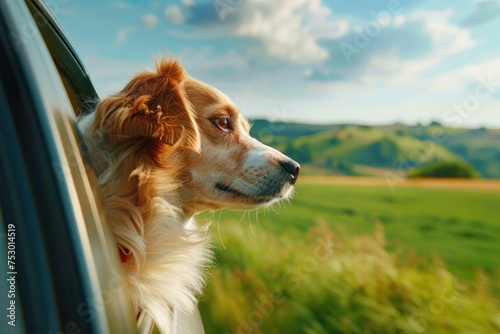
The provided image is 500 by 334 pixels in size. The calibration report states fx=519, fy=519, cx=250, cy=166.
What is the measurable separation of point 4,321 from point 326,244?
10.7ft

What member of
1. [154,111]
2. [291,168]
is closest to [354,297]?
[291,168]

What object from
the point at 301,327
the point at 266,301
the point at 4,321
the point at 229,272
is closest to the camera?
the point at 4,321

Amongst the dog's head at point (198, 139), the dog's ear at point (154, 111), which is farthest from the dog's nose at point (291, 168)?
the dog's ear at point (154, 111)

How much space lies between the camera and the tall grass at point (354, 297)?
302 centimetres

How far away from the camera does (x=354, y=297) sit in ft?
11.0

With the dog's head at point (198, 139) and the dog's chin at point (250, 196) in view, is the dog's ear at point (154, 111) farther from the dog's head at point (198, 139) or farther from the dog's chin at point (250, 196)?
the dog's chin at point (250, 196)

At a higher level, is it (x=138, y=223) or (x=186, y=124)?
(x=186, y=124)

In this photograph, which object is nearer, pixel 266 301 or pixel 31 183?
pixel 31 183

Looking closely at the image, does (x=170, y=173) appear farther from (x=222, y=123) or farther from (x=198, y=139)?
(x=222, y=123)

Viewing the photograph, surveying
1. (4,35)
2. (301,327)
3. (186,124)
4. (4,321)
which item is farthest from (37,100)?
(301,327)

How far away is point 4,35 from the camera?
97cm

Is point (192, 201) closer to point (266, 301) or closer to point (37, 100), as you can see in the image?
point (37, 100)

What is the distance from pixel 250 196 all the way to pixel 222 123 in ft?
1.19

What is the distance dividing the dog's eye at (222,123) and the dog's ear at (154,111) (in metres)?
0.14
